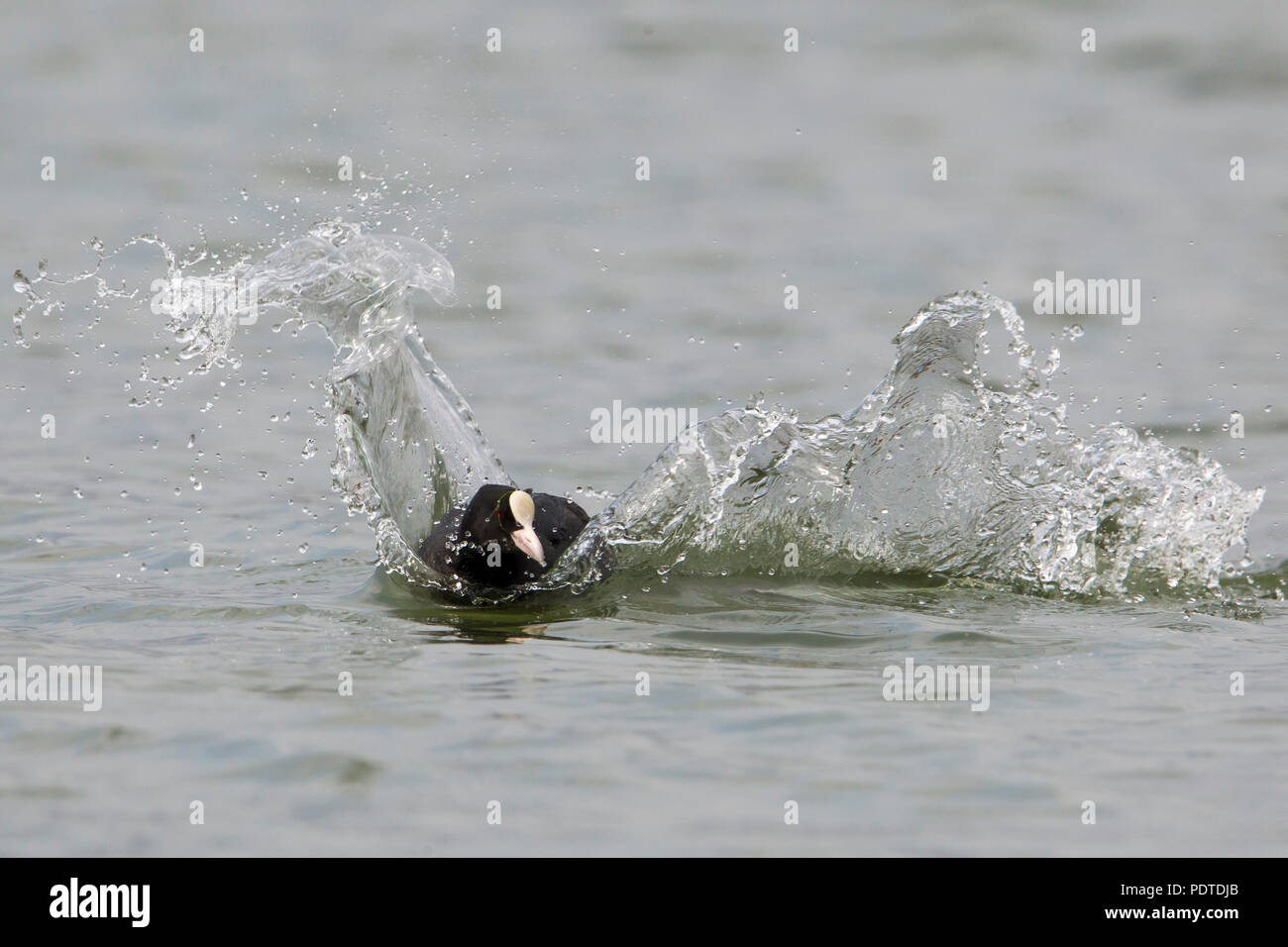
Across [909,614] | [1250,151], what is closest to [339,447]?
[909,614]

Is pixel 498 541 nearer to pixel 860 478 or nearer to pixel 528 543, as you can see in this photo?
pixel 528 543

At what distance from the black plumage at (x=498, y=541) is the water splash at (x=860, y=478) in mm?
76

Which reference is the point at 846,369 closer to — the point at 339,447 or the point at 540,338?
the point at 540,338

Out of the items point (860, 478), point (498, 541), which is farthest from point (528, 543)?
point (860, 478)

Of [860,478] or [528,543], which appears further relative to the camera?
[860,478]

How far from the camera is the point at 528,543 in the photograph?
20.9ft

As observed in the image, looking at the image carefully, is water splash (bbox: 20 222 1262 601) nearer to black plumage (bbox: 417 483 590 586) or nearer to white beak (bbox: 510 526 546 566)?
black plumage (bbox: 417 483 590 586)

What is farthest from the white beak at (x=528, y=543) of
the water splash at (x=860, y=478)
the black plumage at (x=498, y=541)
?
the water splash at (x=860, y=478)

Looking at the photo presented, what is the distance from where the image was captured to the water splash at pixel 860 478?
662 cm

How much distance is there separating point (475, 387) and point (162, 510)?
8.15 ft

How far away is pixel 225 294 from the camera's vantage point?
6887 millimetres

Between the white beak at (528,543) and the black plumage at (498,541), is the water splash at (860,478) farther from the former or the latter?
the white beak at (528,543)

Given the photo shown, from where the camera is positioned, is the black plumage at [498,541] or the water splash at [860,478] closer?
the black plumage at [498,541]

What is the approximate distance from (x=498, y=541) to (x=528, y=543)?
175 mm
